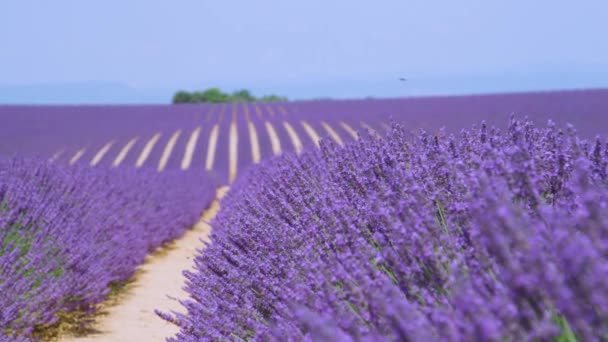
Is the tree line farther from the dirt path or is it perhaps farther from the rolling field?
the dirt path

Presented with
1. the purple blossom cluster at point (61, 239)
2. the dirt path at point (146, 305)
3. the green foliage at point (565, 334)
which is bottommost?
the dirt path at point (146, 305)

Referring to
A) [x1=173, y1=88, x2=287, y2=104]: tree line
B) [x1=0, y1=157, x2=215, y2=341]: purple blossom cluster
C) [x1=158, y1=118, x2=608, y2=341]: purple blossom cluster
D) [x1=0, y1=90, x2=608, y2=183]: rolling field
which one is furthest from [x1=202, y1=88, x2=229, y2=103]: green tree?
[x1=158, y1=118, x2=608, y2=341]: purple blossom cluster

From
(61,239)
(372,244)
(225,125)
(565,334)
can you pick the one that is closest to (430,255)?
(565,334)

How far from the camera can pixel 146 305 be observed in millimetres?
5359

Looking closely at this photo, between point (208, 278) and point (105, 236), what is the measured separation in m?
3.20

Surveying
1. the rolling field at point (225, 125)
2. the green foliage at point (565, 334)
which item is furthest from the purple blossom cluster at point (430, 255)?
the rolling field at point (225, 125)

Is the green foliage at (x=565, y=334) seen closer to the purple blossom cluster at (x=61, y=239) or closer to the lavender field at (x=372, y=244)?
the lavender field at (x=372, y=244)

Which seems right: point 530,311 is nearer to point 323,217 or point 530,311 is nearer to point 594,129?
point 323,217

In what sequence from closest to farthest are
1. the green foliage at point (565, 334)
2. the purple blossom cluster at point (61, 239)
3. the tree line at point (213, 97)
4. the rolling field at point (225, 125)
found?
the green foliage at point (565, 334) → the purple blossom cluster at point (61, 239) → the rolling field at point (225, 125) → the tree line at point (213, 97)

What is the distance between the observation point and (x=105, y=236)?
19.0 ft

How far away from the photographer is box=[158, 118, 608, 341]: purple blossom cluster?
3.73ft

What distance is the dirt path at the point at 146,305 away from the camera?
4.51 meters

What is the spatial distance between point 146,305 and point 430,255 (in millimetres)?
4195

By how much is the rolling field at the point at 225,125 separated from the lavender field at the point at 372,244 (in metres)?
10.9
